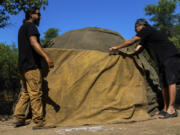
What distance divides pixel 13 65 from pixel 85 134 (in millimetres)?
12436

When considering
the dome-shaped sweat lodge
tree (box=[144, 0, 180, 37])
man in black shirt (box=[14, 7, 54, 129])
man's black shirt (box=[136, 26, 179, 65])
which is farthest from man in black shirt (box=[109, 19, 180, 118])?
tree (box=[144, 0, 180, 37])

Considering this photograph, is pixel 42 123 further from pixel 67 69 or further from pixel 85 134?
pixel 67 69

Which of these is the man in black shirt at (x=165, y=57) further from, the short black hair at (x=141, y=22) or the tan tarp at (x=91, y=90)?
the tan tarp at (x=91, y=90)

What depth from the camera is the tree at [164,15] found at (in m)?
25.6

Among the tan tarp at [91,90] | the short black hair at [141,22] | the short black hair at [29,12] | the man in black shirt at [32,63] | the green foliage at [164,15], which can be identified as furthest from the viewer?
the green foliage at [164,15]

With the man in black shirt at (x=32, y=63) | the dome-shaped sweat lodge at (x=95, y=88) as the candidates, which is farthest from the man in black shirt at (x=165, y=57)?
the man in black shirt at (x=32, y=63)

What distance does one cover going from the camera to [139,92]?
13.5 feet

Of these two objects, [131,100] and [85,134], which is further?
[131,100]

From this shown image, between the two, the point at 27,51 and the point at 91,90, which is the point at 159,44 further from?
the point at 27,51

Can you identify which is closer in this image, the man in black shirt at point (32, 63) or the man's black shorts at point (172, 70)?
the man in black shirt at point (32, 63)

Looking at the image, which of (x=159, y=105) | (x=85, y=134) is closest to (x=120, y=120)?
(x=85, y=134)

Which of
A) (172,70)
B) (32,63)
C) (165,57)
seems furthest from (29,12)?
(172,70)

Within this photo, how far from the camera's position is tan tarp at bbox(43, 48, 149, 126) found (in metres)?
3.78

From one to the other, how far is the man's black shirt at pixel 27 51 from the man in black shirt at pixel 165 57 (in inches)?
61.7
